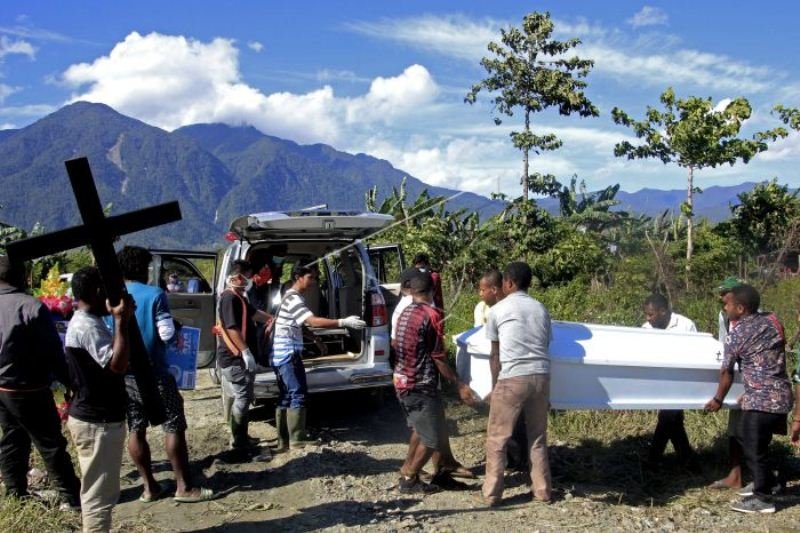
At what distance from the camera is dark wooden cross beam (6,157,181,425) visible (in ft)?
11.0

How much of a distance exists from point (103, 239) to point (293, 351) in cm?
258

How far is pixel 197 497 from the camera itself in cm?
492

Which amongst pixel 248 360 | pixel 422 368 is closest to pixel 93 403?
pixel 248 360

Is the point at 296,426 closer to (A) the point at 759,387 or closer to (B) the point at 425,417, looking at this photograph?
(B) the point at 425,417

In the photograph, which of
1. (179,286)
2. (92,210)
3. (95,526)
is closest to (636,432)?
(95,526)

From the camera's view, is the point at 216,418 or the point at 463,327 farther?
the point at 463,327

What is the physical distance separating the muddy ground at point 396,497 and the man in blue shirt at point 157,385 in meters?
0.16

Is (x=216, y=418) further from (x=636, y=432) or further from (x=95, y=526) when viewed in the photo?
(x=636, y=432)

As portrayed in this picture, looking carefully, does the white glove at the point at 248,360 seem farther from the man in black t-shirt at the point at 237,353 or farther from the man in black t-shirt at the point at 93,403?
the man in black t-shirt at the point at 93,403

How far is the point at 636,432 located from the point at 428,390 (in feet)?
8.14

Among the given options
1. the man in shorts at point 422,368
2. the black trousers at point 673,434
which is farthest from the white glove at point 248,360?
the black trousers at point 673,434

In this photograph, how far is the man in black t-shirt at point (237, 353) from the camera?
18.7 feet

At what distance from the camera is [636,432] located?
646cm

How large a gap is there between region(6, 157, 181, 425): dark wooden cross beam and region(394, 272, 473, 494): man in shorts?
177cm
